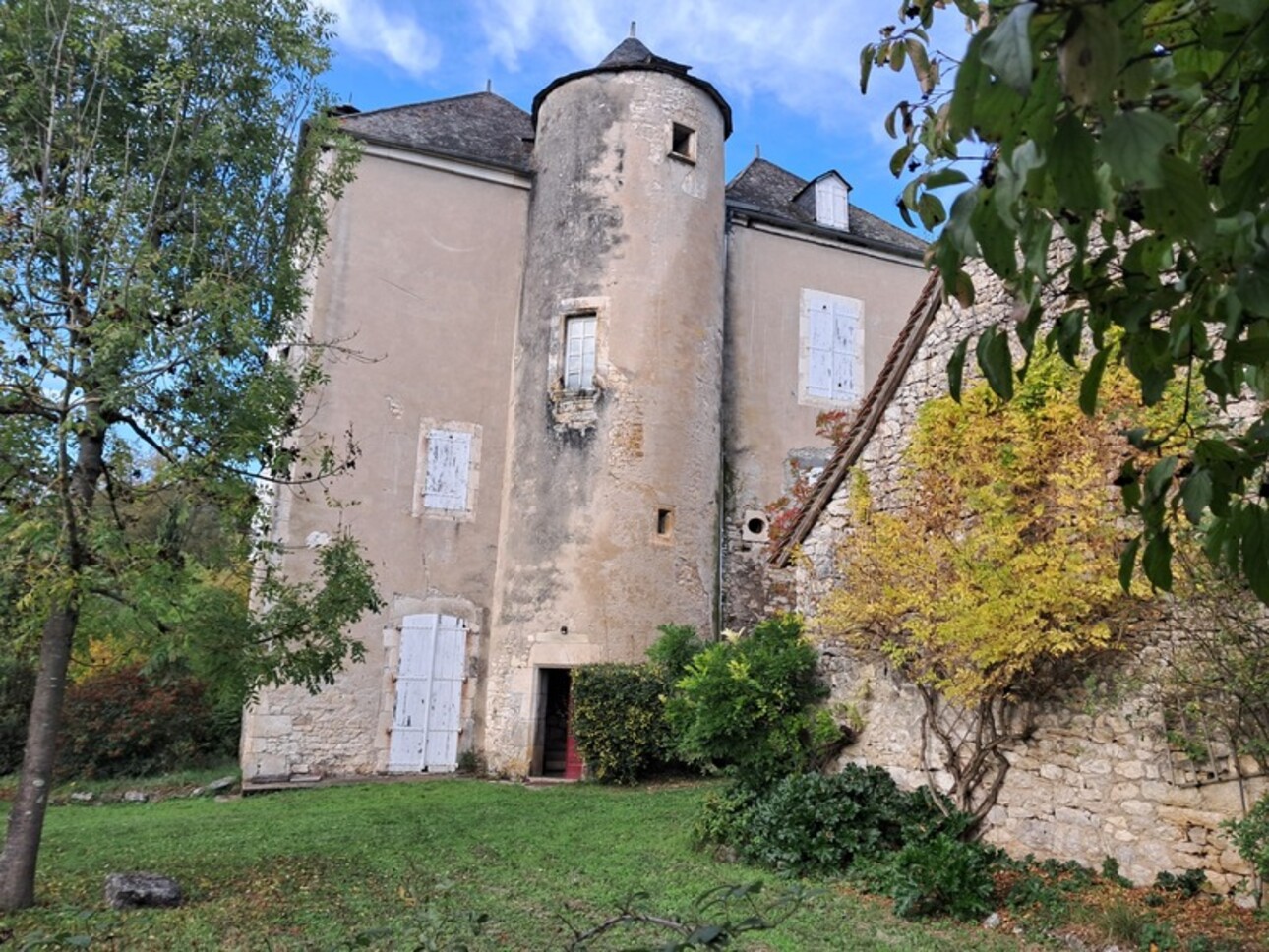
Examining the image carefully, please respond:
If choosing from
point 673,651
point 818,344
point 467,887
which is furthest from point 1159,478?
point 818,344

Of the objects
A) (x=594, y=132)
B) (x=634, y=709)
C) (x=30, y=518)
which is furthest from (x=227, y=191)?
(x=594, y=132)

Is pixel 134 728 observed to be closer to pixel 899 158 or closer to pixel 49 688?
pixel 49 688

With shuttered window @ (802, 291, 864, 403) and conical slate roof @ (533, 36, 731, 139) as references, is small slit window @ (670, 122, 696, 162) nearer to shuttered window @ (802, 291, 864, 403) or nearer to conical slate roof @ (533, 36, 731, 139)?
conical slate roof @ (533, 36, 731, 139)

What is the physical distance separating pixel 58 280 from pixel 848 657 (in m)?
6.68

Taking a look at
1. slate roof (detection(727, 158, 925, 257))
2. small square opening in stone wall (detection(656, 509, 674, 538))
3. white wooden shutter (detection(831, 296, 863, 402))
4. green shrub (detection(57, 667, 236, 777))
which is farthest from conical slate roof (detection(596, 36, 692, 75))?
green shrub (detection(57, 667, 236, 777))

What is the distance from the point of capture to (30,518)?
4.98m

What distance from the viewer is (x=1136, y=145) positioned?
935 millimetres

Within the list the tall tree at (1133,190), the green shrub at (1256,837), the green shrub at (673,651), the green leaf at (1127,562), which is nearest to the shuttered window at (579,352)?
the green shrub at (673,651)

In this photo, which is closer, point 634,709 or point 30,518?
point 30,518

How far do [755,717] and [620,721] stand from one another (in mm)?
4228

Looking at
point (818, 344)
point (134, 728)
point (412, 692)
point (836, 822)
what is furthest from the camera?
point (818, 344)

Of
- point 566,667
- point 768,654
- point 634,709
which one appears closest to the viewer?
point 768,654

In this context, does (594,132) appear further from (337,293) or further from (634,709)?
(634,709)

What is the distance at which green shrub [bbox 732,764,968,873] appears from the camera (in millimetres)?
6520
